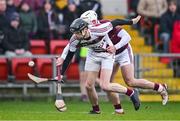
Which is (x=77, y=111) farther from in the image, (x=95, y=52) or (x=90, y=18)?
(x=90, y=18)

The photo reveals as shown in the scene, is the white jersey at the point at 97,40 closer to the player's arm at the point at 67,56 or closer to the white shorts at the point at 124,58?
the player's arm at the point at 67,56

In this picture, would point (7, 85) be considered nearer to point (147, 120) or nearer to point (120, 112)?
point (120, 112)

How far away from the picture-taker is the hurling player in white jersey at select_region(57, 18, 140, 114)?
53.1 feet

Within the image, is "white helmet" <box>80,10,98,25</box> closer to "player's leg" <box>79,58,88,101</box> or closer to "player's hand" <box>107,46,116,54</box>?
"player's hand" <box>107,46,116,54</box>

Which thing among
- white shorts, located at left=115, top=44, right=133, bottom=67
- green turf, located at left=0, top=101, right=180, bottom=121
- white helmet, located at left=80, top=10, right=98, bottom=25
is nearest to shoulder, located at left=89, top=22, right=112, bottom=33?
white helmet, located at left=80, top=10, right=98, bottom=25

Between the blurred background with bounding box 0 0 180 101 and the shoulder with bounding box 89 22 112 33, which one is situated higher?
the shoulder with bounding box 89 22 112 33

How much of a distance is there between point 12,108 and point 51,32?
5293 millimetres

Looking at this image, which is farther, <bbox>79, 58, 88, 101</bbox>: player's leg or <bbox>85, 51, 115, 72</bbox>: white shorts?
<bbox>79, 58, 88, 101</bbox>: player's leg

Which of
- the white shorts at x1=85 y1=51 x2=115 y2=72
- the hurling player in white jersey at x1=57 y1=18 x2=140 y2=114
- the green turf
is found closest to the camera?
the green turf

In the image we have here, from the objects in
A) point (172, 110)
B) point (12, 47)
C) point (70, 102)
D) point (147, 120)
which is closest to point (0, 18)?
point (12, 47)

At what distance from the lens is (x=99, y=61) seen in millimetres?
16703

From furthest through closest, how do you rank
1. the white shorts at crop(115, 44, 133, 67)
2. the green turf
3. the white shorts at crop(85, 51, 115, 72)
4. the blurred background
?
the blurred background, the white shorts at crop(115, 44, 133, 67), the white shorts at crop(85, 51, 115, 72), the green turf

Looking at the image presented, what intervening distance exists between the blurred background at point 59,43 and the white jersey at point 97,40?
5095mm

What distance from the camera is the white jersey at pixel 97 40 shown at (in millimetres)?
16312
